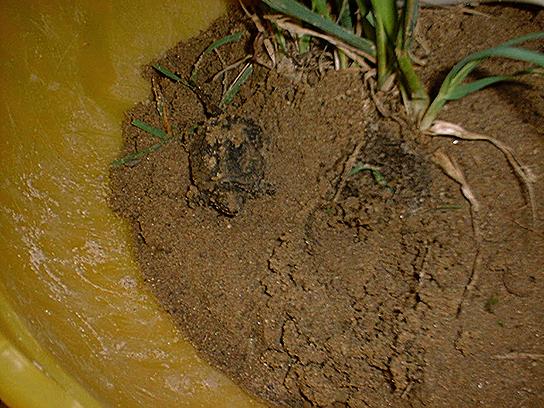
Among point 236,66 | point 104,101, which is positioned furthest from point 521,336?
point 104,101

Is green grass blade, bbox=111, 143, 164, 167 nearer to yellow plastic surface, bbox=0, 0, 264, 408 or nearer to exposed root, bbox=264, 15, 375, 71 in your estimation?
yellow plastic surface, bbox=0, 0, 264, 408

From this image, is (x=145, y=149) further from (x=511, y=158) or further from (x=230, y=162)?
(x=511, y=158)

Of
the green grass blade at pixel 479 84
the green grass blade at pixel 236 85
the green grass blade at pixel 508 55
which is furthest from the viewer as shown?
the green grass blade at pixel 236 85

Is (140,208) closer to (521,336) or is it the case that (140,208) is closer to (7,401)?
(7,401)

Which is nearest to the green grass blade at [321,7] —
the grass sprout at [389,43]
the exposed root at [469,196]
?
the grass sprout at [389,43]

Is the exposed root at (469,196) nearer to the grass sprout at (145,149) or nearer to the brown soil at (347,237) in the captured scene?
the brown soil at (347,237)

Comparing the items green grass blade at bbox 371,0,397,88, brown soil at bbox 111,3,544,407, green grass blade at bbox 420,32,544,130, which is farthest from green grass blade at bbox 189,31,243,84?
green grass blade at bbox 420,32,544,130
